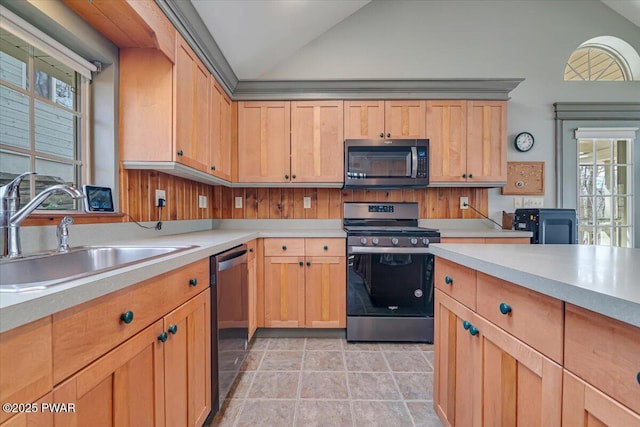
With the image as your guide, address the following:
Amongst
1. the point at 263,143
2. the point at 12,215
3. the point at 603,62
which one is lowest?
the point at 12,215

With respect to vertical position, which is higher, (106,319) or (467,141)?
(467,141)

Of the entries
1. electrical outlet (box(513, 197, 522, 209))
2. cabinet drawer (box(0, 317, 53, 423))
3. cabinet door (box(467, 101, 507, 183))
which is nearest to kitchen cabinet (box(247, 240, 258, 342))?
cabinet drawer (box(0, 317, 53, 423))

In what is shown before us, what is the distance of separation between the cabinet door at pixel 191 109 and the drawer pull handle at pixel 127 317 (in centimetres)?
102

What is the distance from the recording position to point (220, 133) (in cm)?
224

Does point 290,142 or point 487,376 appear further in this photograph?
point 290,142

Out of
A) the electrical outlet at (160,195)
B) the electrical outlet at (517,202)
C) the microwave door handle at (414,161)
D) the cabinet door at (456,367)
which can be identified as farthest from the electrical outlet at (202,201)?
the electrical outlet at (517,202)

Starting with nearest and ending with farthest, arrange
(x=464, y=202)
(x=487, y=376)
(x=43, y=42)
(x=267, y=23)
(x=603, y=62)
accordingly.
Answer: (x=487, y=376) < (x=43, y=42) < (x=267, y=23) < (x=464, y=202) < (x=603, y=62)

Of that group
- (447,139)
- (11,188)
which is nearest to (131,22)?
(11,188)

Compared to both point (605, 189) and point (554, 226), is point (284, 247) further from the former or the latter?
point (605, 189)

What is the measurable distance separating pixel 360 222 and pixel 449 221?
0.91 metres

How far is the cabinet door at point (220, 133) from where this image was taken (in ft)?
6.79

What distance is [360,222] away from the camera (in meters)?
2.76

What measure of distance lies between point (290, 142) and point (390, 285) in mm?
1533

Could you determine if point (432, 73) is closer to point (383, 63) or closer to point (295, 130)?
point (383, 63)
